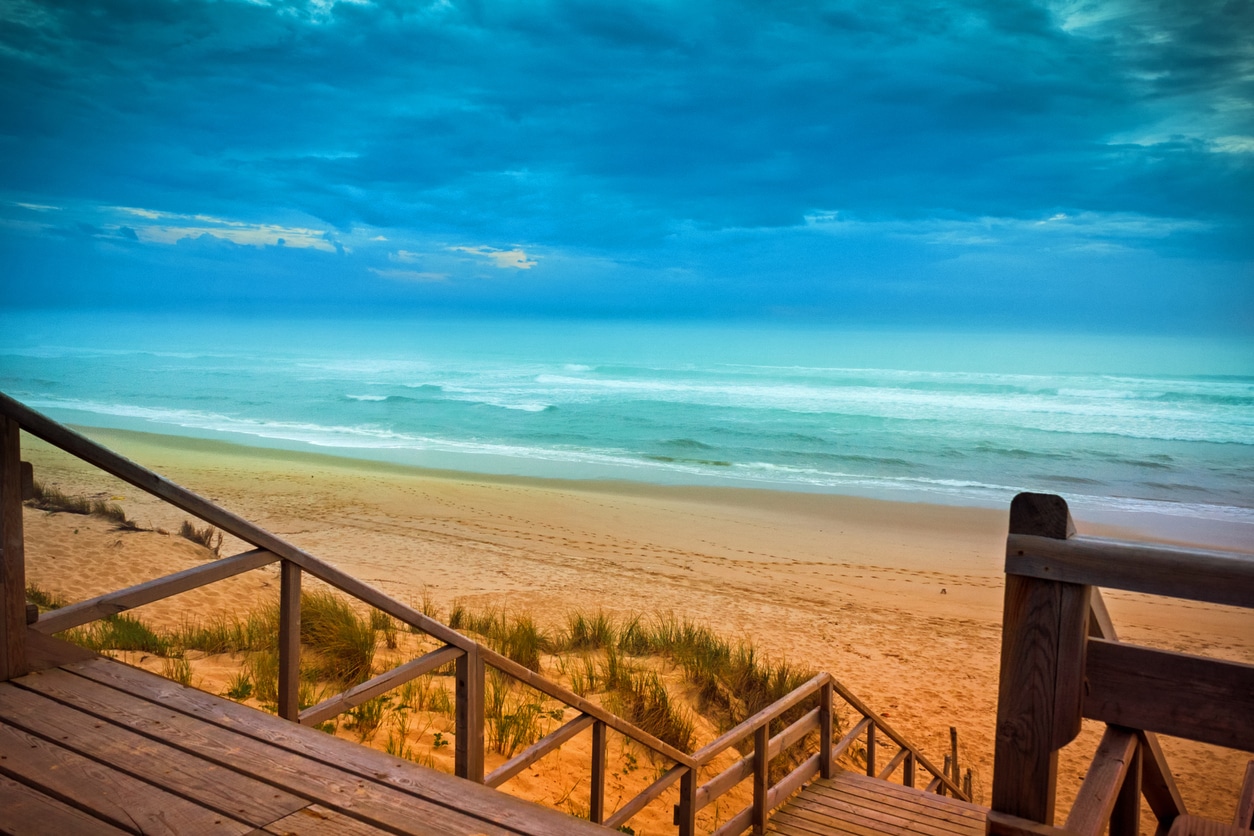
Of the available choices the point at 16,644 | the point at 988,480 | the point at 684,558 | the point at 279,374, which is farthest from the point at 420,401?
the point at 16,644

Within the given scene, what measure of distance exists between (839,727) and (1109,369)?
211 feet

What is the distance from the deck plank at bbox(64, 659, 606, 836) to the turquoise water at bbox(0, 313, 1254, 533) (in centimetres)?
2101

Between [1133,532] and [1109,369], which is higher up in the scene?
[1109,369]

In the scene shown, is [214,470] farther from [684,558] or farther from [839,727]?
[839,727]

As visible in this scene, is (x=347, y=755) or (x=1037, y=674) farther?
(x=347, y=755)

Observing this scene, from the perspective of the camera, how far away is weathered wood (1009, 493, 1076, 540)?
1651mm

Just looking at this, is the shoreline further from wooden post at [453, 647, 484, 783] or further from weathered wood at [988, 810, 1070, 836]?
weathered wood at [988, 810, 1070, 836]

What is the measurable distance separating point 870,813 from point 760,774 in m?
0.97

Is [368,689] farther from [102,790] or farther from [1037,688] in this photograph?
[1037,688]

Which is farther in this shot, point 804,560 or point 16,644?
point 804,560

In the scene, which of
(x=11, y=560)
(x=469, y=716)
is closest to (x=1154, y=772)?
(x=469, y=716)

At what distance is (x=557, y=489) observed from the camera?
2134cm

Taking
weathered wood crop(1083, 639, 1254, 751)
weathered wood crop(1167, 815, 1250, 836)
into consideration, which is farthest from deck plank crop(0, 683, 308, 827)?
weathered wood crop(1167, 815, 1250, 836)

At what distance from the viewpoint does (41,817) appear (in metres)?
1.99
